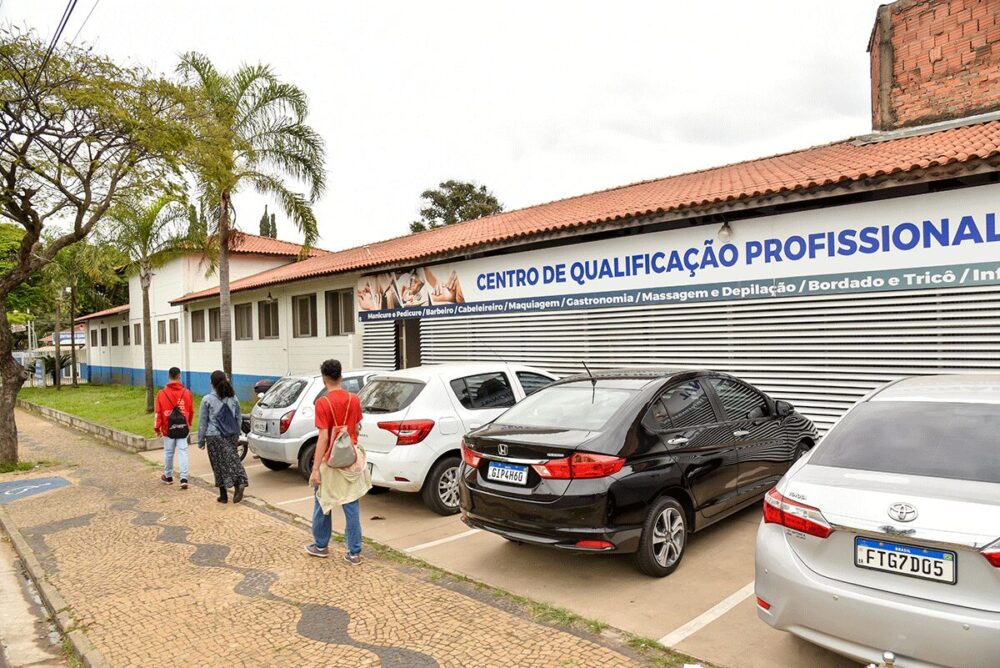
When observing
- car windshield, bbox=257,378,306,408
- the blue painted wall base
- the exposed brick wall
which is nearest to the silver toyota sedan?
car windshield, bbox=257,378,306,408

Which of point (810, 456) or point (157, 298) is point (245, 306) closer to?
point (157, 298)

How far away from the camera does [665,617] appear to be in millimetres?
4207

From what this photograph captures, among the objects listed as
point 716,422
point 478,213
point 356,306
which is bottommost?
point 716,422

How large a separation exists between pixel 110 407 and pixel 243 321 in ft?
16.0

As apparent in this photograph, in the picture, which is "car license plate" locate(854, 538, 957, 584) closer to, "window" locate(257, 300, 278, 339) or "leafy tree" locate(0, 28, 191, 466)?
"leafy tree" locate(0, 28, 191, 466)

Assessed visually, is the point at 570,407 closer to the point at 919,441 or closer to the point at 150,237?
the point at 919,441

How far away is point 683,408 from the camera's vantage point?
208 inches

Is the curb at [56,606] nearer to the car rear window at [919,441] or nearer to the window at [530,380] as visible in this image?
the car rear window at [919,441]

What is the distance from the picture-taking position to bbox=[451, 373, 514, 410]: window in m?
7.17

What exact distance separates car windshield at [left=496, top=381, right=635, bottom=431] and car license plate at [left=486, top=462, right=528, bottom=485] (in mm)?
419

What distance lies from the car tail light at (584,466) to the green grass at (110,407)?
11.3 m

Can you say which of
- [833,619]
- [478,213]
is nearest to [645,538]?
[833,619]

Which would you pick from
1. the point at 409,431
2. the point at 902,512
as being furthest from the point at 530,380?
the point at 902,512

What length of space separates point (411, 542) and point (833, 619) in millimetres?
3853
